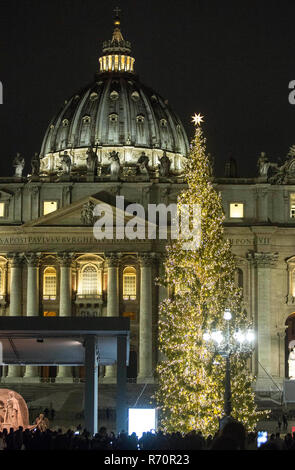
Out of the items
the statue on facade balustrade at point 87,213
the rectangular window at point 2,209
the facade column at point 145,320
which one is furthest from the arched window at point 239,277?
the rectangular window at point 2,209

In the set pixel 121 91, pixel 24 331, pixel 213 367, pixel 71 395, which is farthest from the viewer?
pixel 121 91

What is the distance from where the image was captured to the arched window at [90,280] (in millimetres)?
86750

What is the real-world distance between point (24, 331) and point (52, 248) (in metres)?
49.4

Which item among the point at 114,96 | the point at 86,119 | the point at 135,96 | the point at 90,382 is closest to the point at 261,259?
the point at 86,119

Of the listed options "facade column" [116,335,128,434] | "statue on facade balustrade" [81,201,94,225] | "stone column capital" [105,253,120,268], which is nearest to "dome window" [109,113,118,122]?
"statue on facade balustrade" [81,201,94,225]

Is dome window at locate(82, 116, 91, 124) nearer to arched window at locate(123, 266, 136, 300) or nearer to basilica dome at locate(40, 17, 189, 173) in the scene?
basilica dome at locate(40, 17, 189, 173)

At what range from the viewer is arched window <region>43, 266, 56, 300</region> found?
87488mm

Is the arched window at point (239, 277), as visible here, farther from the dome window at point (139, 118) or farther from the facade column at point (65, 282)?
the dome window at point (139, 118)

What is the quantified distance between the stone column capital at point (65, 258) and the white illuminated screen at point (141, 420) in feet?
139

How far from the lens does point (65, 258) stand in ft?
278

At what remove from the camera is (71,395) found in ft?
239

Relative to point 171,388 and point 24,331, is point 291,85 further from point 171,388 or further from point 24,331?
point 24,331
